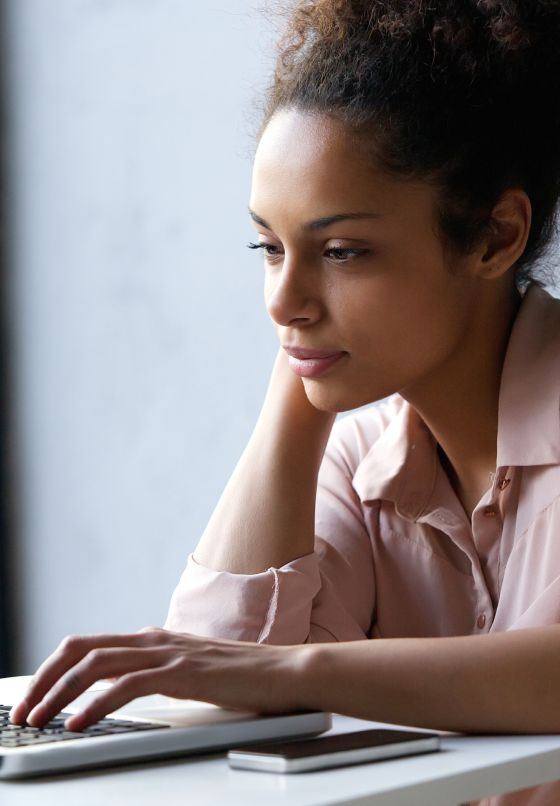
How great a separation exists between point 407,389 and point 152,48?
120 centimetres

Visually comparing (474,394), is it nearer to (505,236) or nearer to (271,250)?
(505,236)

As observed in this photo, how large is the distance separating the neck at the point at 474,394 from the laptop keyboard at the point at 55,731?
0.59 meters

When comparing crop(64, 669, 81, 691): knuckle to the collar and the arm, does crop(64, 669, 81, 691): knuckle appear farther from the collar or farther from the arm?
the collar

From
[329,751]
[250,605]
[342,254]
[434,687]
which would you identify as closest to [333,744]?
[329,751]

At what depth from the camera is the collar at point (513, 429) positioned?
1.05 metres

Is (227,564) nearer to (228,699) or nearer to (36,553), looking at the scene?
(228,699)

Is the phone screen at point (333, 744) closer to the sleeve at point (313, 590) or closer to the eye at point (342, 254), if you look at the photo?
the sleeve at point (313, 590)

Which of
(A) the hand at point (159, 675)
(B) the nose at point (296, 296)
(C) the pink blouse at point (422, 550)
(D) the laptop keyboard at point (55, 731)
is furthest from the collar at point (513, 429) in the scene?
(D) the laptop keyboard at point (55, 731)

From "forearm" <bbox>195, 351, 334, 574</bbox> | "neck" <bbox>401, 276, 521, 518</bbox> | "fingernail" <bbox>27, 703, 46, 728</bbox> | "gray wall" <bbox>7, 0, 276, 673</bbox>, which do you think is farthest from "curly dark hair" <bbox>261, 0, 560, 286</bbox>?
"gray wall" <bbox>7, 0, 276, 673</bbox>

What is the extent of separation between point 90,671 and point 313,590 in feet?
1.41

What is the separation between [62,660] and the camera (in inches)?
28.0

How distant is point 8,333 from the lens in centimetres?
247

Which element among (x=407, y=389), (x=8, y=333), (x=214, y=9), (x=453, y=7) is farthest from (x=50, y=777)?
(x=8, y=333)

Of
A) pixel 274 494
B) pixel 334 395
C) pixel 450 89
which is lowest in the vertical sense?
pixel 274 494
